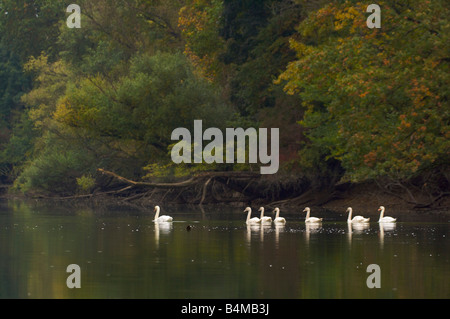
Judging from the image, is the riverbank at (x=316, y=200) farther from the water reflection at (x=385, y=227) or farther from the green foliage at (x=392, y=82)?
the water reflection at (x=385, y=227)

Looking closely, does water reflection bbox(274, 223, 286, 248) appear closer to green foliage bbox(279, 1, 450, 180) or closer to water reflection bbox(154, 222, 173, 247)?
water reflection bbox(154, 222, 173, 247)

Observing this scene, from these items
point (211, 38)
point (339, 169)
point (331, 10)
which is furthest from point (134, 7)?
point (331, 10)

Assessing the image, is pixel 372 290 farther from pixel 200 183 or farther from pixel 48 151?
pixel 48 151

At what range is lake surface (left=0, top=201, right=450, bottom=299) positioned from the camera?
1638cm

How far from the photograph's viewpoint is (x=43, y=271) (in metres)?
19.1

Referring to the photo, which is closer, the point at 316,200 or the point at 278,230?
the point at 278,230

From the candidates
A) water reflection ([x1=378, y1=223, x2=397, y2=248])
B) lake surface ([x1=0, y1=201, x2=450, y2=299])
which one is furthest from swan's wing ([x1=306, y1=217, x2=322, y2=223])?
water reflection ([x1=378, y1=223, x2=397, y2=248])

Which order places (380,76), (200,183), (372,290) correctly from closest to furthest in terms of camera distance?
(372,290) → (380,76) → (200,183)

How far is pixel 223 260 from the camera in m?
21.2

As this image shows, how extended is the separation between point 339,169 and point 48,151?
25451 mm

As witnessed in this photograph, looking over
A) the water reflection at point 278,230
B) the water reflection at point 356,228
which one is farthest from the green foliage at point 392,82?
the water reflection at point 278,230

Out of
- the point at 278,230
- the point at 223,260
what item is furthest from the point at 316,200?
the point at 223,260

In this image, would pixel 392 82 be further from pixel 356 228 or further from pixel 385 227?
pixel 356 228
